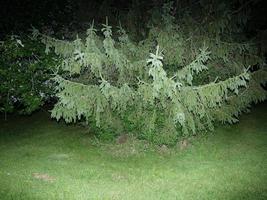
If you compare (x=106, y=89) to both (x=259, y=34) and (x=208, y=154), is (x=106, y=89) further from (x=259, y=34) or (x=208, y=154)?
(x=259, y=34)

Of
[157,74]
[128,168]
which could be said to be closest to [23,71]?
Result: [128,168]

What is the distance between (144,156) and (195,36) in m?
5.23

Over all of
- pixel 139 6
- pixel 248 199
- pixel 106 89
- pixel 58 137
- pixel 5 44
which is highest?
pixel 139 6

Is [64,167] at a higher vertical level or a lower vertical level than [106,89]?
lower

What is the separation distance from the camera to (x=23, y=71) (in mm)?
17719

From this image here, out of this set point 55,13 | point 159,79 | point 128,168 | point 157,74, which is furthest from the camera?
point 55,13

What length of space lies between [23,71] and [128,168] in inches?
264

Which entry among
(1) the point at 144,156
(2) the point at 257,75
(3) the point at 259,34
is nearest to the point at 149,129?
(1) the point at 144,156

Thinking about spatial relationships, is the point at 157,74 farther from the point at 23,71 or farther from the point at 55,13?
the point at 55,13

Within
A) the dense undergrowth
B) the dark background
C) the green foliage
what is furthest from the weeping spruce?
the green foliage

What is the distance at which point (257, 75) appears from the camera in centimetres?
1691

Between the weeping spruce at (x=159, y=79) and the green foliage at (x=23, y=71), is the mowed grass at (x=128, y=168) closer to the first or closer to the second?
the weeping spruce at (x=159, y=79)

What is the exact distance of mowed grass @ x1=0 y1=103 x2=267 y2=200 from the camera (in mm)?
12750

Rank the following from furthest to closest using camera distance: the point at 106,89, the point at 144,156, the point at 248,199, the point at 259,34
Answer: the point at 259,34, the point at 144,156, the point at 106,89, the point at 248,199
